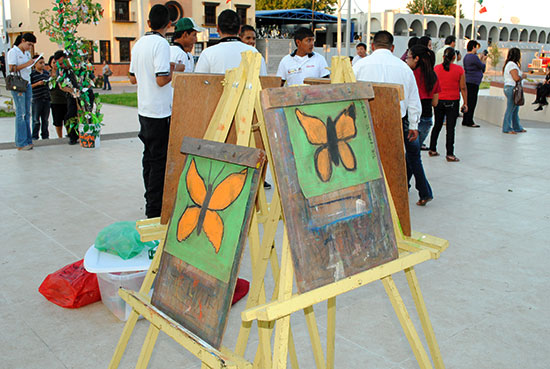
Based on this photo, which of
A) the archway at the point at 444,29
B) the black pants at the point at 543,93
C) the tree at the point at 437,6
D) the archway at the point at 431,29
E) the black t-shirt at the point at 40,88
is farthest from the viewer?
the tree at the point at 437,6

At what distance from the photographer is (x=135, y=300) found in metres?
2.30

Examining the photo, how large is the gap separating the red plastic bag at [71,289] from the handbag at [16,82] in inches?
220

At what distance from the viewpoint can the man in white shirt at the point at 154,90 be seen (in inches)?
190

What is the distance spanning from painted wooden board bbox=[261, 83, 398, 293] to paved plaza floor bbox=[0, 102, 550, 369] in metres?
1.03

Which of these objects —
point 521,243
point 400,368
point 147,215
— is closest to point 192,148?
point 400,368

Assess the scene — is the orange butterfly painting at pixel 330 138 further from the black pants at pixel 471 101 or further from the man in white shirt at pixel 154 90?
the black pants at pixel 471 101

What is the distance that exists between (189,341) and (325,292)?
51 cm

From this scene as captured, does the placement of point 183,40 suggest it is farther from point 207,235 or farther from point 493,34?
point 493,34

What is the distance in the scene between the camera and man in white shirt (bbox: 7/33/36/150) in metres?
8.46

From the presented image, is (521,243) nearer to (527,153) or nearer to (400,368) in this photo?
(400,368)

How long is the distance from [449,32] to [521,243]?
59109 millimetres

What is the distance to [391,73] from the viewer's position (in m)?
5.24

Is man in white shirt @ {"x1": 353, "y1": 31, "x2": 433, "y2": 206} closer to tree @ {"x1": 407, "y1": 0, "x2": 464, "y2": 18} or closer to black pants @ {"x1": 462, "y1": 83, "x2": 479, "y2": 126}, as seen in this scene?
black pants @ {"x1": 462, "y1": 83, "x2": 479, "y2": 126}

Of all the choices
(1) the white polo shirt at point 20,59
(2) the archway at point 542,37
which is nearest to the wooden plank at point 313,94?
(1) the white polo shirt at point 20,59
